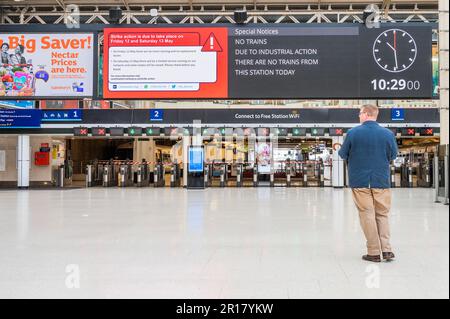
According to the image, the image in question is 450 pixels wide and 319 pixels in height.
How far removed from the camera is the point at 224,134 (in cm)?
1853

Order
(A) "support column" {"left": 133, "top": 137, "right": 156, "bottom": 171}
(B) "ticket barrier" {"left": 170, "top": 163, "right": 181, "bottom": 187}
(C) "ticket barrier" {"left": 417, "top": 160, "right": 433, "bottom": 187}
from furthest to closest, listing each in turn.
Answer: (A) "support column" {"left": 133, "top": 137, "right": 156, "bottom": 171} < (B) "ticket barrier" {"left": 170, "top": 163, "right": 181, "bottom": 187} < (C) "ticket barrier" {"left": 417, "top": 160, "right": 433, "bottom": 187}

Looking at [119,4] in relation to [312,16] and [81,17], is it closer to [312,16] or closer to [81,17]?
[81,17]

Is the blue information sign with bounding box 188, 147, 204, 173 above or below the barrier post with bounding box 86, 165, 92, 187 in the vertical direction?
above

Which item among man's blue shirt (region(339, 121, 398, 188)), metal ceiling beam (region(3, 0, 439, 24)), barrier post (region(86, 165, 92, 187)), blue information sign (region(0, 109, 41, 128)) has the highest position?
metal ceiling beam (region(3, 0, 439, 24))

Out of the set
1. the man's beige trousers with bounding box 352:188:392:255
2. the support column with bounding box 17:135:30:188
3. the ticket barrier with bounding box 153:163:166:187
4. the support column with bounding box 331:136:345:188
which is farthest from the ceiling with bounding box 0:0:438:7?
the man's beige trousers with bounding box 352:188:392:255

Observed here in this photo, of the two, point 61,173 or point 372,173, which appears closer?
point 372,173

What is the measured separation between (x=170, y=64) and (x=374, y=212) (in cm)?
589

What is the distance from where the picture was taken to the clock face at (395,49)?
9102 mm

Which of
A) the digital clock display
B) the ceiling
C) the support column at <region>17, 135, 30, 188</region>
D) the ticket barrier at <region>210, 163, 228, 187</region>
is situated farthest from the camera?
the ticket barrier at <region>210, 163, 228, 187</region>

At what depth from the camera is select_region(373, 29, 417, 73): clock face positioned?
9.10 m

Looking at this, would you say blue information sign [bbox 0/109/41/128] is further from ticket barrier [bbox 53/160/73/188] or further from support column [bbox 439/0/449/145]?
support column [bbox 439/0/449/145]

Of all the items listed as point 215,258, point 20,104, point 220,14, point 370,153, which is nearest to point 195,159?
point 220,14

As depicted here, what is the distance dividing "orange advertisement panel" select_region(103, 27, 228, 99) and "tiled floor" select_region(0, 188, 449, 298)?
2.64m

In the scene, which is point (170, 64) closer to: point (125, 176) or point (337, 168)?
point (337, 168)
